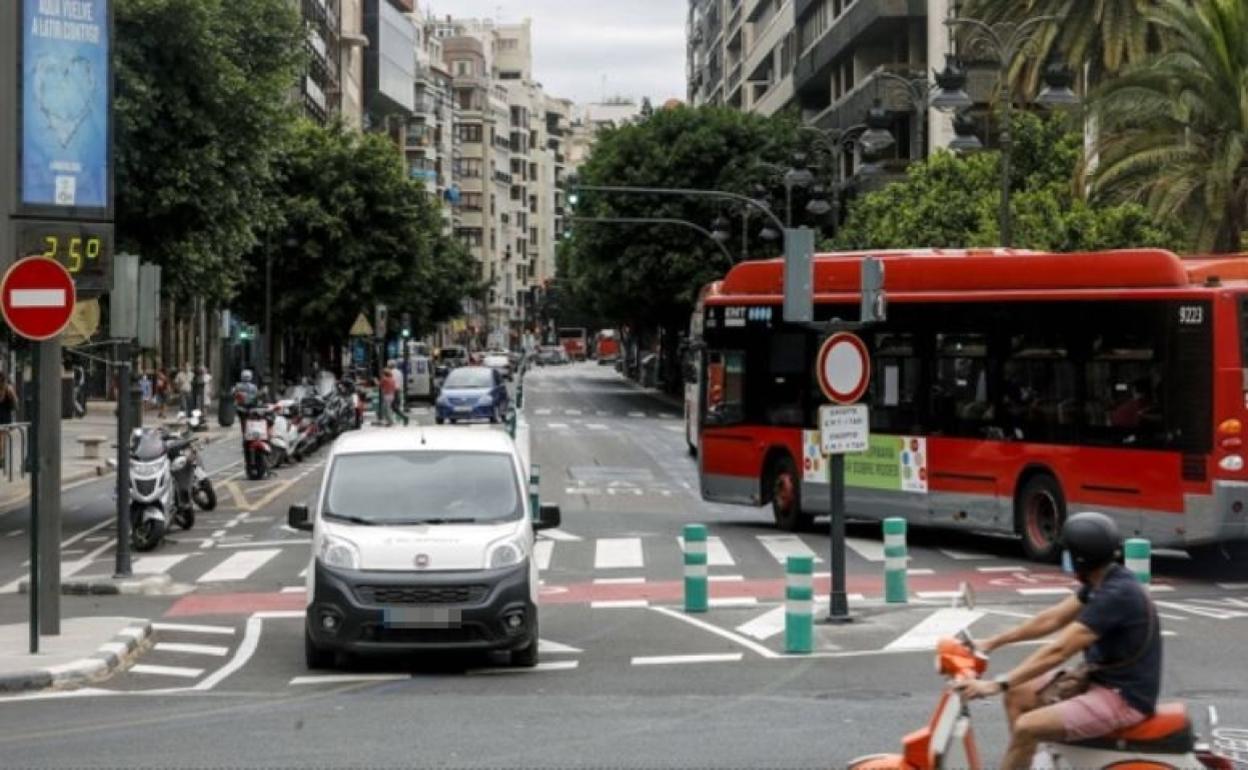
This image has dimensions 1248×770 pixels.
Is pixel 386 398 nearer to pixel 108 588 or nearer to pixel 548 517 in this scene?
pixel 108 588

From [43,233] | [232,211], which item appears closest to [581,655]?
A: [43,233]

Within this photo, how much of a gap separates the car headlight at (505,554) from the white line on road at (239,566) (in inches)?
311

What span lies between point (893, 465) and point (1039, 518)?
97.8 inches

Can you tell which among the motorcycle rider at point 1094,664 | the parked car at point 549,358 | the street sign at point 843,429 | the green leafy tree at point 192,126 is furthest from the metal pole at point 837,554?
the parked car at point 549,358

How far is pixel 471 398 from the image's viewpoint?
5753cm

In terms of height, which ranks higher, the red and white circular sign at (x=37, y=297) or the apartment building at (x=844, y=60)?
the apartment building at (x=844, y=60)

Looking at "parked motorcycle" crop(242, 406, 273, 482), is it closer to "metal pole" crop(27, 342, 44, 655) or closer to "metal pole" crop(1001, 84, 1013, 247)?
"metal pole" crop(1001, 84, 1013, 247)

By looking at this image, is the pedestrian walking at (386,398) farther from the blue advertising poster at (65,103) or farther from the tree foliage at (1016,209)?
the blue advertising poster at (65,103)

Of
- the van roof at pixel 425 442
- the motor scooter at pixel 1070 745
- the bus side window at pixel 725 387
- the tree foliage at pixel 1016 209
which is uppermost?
the tree foliage at pixel 1016 209

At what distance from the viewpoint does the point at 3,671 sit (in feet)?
47.6

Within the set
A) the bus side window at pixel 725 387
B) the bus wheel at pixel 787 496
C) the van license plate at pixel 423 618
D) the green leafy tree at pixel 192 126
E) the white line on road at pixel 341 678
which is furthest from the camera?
the green leafy tree at pixel 192 126

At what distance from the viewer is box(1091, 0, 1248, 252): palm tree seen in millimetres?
33875

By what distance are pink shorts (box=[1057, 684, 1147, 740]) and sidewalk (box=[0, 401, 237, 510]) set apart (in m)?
26.1

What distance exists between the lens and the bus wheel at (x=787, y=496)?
90.2 ft
